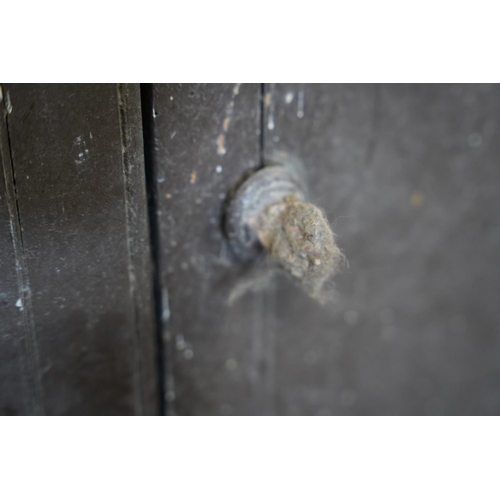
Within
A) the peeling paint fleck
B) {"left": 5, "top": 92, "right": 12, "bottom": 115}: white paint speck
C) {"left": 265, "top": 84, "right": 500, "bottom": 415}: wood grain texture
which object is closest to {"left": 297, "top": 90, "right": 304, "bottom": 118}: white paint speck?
{"left": 265, "top": 84, "right": 500, "bottom": 415}: wood grain texture

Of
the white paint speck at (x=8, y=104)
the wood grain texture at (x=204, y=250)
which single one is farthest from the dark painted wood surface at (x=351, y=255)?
the white paint speck at (x=8, y=104)

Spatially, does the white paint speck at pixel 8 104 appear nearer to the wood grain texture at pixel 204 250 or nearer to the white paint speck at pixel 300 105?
the wood grain texture at pixel 204 250

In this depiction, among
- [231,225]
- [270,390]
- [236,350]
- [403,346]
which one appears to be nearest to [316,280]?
[231,225]

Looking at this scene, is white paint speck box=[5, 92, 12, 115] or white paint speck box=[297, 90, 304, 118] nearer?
white paint speck box=[5, 92, 12, 115]

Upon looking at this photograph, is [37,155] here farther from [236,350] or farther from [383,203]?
[383,203]

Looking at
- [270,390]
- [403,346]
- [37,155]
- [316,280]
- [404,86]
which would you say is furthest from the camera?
[403,346]

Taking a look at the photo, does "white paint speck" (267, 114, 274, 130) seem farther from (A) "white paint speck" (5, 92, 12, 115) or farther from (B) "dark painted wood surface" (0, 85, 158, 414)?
(A) "white paint speck" (5, 92, 12, 115)
